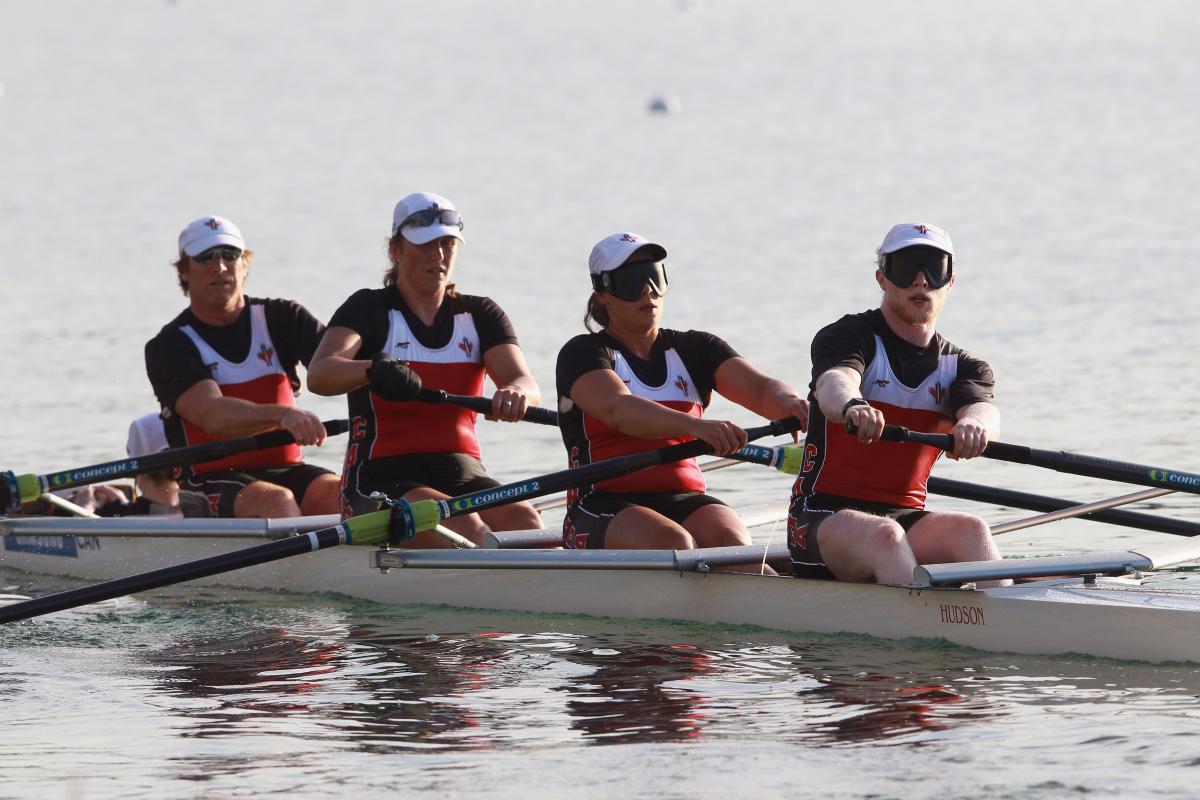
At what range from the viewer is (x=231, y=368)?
967cm

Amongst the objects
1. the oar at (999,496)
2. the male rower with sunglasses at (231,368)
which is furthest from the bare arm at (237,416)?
the oar at (999,496)

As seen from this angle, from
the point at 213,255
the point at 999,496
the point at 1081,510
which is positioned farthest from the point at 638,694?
the point at 213,255

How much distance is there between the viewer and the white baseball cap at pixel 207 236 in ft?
31.9

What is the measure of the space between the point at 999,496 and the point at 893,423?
1.56 meters

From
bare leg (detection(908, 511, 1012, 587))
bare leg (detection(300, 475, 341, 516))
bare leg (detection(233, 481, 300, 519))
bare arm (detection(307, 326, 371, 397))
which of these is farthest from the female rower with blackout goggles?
bare leg (detection(233, 481, 300, 519))

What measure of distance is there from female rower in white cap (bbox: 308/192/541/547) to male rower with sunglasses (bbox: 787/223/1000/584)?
184 cm

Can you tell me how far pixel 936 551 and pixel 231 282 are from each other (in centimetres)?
413

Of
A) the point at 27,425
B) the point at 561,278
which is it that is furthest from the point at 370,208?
the point at 27,425

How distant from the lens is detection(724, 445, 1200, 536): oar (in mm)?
8609

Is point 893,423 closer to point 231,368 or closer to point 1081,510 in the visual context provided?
point 1081,510

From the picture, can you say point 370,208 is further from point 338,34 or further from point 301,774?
point 338,34

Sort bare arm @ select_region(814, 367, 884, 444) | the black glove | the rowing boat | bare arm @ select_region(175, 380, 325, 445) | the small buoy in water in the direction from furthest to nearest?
the small buoy in water, bare arm @ select_region(175, 380, 325, 445), the black glove, the rowing boat, bare arm @ select_region(814, 367, 884, 444)

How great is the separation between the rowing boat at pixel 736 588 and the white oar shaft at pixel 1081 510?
390mm

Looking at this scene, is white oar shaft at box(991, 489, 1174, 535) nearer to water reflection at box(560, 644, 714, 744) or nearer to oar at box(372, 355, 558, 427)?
water reflection at box(560, 644, 714, 744)
